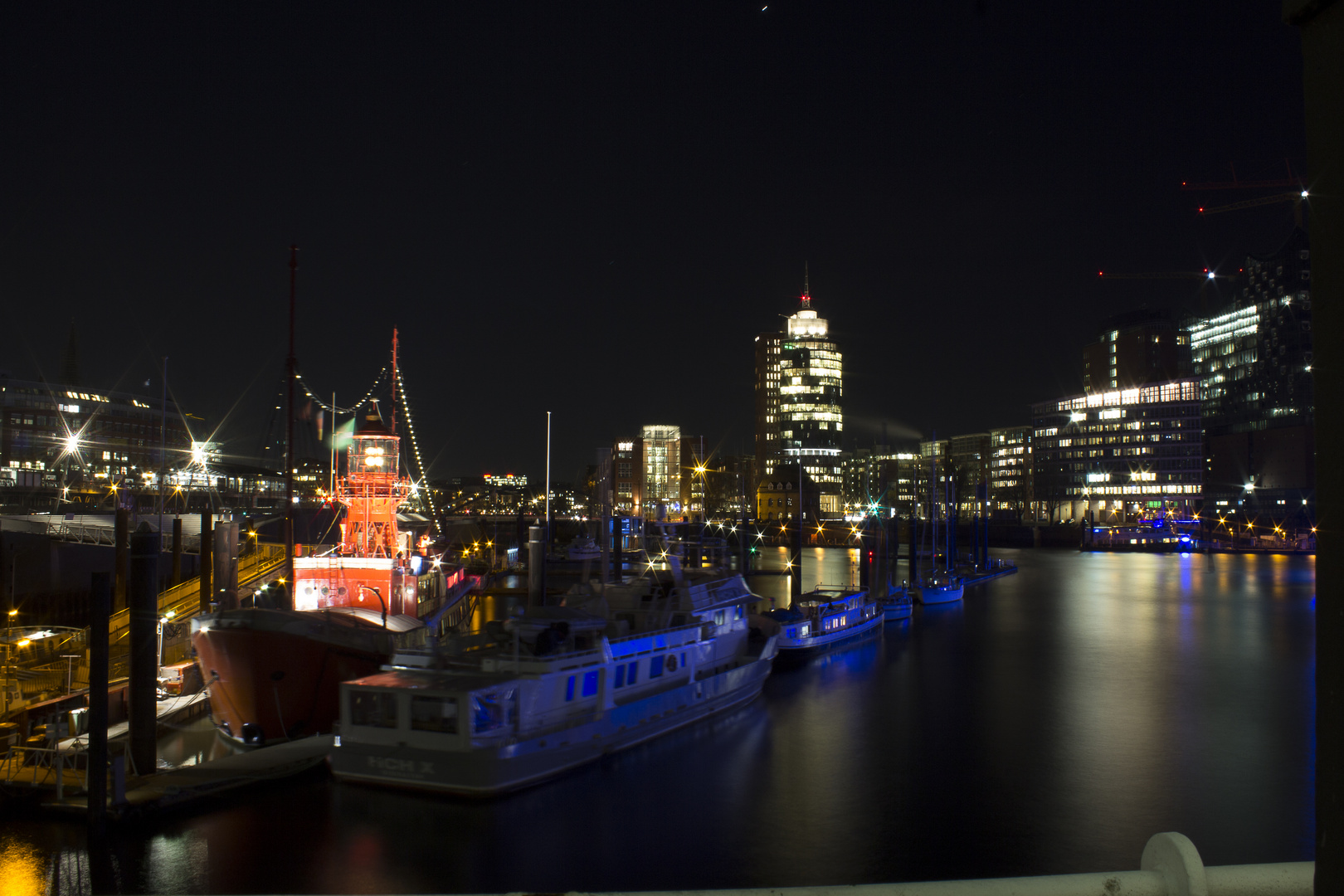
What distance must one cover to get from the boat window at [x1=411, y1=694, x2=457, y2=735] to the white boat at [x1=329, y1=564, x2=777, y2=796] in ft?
0.06

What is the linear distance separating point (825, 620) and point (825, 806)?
59.8 ft

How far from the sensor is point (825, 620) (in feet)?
117

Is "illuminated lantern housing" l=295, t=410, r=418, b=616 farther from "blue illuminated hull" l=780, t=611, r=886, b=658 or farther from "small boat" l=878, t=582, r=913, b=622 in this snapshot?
"small boat" l=878, t=582, r=913, b=622

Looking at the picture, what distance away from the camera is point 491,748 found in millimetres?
15977

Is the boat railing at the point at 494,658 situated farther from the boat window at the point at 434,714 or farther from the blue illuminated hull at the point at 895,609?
the blue illuminated hull at the point at 895,609

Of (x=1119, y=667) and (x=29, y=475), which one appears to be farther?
(x=29, y=475)

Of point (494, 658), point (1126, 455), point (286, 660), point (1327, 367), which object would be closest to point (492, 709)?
point (494, 658)

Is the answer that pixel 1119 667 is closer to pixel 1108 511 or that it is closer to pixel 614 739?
pixel 614 739

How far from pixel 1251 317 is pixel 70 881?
561 ft

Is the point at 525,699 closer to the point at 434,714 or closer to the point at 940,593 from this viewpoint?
the point at 434,714

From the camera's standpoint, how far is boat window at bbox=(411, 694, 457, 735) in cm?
1582

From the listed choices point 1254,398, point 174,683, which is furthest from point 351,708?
point 1254,398

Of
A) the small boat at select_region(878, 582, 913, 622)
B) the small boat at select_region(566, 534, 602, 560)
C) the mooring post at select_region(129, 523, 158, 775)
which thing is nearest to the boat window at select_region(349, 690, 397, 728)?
the mooring post at select_region(129, 523, 158, 775)

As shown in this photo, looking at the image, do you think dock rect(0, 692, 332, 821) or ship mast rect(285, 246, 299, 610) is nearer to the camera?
dock rect(0, 692, 332, 821)
